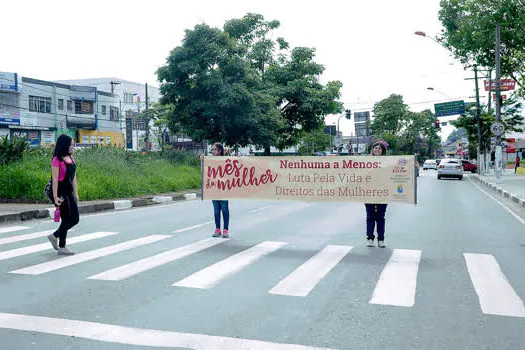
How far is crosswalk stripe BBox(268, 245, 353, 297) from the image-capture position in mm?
6083

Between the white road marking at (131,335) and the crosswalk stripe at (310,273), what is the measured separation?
1.61m

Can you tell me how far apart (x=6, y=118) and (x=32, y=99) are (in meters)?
4.20

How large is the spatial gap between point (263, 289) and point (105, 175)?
14363 millimetres

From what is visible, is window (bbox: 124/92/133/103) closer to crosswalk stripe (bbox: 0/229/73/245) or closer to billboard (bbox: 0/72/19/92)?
billboard (bbox: 0/72/19/92)

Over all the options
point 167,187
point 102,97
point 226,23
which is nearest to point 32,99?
point 102,97

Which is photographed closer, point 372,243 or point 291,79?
point 372,243

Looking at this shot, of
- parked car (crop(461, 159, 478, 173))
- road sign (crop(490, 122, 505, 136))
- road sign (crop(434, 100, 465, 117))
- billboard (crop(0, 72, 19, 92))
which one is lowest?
parked car (crop(461, 159, 478, 173))

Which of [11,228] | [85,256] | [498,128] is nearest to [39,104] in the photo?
[498,128]

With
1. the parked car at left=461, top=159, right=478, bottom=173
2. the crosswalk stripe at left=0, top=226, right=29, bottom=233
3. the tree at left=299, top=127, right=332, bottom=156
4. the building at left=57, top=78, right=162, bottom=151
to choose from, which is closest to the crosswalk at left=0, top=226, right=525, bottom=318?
the crosswalk stripe at left=0, top=226, right=29, bottom=233

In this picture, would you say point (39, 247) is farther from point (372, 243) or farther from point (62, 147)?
point (372, 243)

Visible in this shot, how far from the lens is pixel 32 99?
50.2 m

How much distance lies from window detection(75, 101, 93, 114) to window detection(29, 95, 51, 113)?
170 inches

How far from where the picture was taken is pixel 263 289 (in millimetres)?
6117

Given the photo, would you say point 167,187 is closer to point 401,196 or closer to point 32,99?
point 401,196
